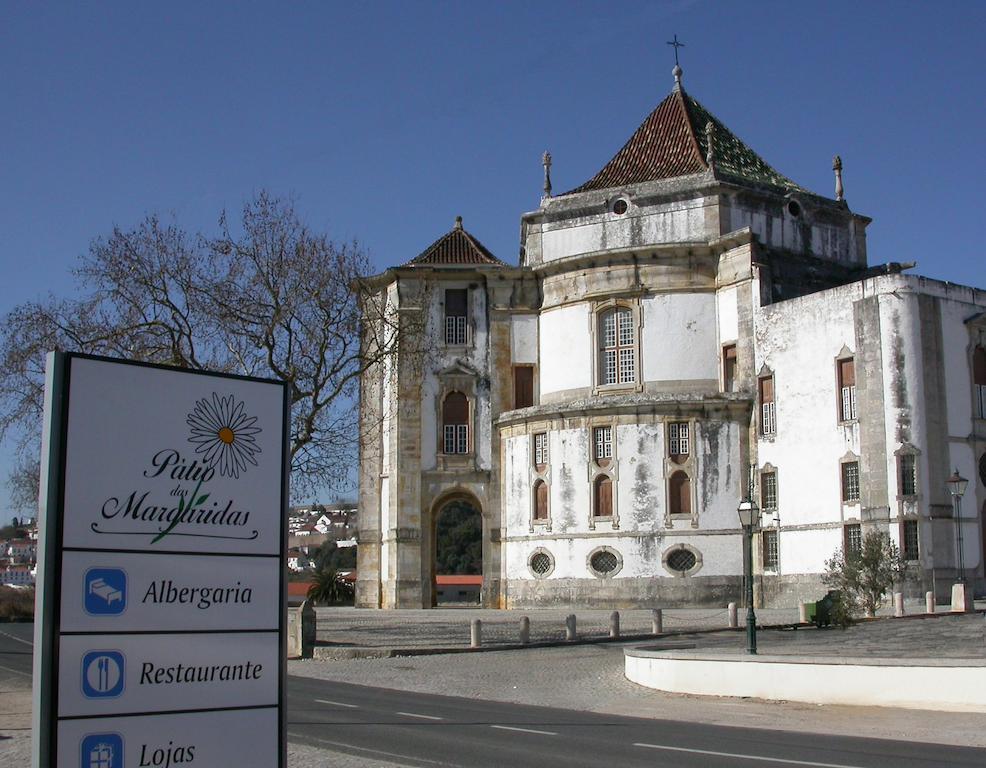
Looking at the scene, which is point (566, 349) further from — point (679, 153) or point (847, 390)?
point (847, 390)

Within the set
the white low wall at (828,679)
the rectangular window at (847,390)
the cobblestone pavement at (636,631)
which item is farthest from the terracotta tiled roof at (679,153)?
the white low wall at (828,679)

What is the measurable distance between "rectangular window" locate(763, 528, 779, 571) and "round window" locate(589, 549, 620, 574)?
5.25 m

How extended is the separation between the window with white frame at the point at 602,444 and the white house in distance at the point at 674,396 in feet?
0.37

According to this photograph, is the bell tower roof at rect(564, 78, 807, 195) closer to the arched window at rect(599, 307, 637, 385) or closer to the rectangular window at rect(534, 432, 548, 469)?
the arched window at rect(599, 307, 637, 385)

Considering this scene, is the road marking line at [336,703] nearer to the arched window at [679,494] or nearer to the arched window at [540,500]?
the arched window at [679,494]

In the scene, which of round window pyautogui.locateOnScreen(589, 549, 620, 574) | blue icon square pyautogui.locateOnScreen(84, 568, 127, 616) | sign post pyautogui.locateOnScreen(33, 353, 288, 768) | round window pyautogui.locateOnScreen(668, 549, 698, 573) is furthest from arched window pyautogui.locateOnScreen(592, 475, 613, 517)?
blue icon square pyautogui.locateOnScreen(84, 568, 127, 616)

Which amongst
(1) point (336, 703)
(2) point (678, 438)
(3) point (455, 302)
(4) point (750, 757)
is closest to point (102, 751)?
(4) point (750, 757)

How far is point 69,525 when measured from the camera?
5414mm

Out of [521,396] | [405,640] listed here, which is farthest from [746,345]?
[405,640]

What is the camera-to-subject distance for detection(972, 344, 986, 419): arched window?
137 feet

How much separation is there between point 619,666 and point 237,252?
14598 mm

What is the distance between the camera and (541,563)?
4769cm

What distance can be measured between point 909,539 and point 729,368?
10.6 meters

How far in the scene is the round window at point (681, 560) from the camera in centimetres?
4500
